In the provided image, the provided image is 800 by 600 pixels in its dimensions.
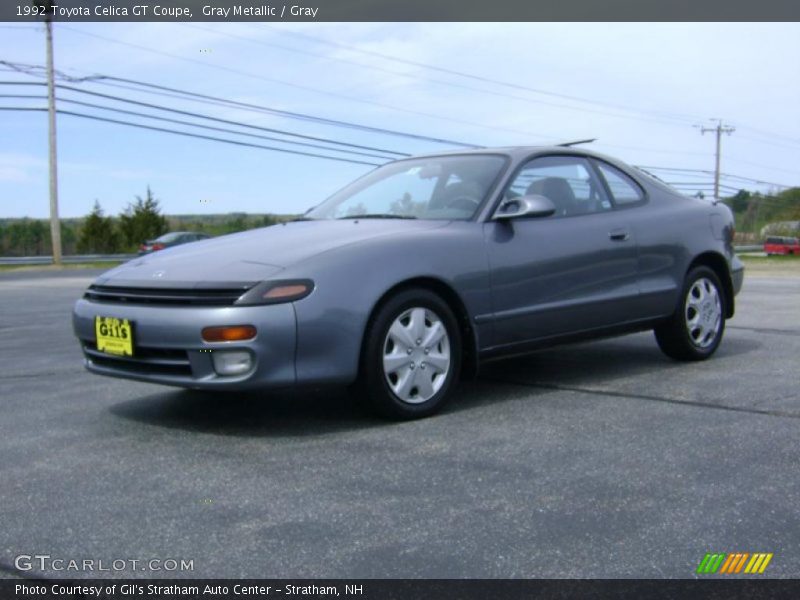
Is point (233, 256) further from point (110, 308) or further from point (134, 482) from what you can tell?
point (134, 482)

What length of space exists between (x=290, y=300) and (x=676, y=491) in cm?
187

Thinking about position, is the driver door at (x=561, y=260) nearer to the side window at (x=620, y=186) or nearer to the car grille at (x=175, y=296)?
the side window at (x=620, y=186)

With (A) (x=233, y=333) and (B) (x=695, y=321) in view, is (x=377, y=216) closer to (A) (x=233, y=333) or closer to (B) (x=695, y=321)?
(A) (x=233, y=333)

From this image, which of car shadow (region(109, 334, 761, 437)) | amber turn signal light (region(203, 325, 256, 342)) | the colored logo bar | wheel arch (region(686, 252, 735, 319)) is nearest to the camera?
the colored logo bar

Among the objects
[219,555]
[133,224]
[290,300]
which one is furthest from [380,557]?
[133,224]

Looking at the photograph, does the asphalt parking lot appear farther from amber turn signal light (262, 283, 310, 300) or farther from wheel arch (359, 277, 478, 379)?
amber turn signal light (262, 283, 310, 300)

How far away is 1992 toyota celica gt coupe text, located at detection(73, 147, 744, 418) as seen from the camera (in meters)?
4.28

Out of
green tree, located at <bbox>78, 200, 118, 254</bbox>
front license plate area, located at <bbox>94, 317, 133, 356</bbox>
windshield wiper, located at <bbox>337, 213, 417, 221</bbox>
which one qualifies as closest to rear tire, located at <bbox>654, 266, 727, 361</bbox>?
windshield wiper, located at <bbox>337, 213, 417, 221</bbox>

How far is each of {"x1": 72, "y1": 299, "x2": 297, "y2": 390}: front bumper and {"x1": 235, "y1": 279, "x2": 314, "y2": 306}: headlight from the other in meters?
0.03

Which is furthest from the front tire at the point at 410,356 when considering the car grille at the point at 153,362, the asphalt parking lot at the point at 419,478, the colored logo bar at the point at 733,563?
the colored logo bar at the point at 733,563

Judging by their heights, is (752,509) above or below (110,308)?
below

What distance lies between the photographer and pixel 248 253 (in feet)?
15.3

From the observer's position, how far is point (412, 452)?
4.02 metres

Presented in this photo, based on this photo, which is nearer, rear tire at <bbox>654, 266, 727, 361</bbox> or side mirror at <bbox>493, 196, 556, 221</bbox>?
side mirror at <bbox>493, 196, 556, 221</bbox>
